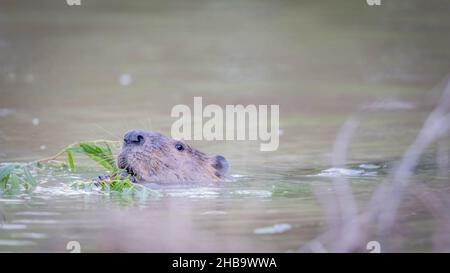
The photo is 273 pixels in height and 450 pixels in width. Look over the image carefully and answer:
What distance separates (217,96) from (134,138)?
377cm

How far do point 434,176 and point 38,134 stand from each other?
3.65 metres

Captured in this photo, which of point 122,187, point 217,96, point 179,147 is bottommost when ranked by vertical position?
point 122,187

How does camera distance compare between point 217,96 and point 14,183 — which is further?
point 217,96

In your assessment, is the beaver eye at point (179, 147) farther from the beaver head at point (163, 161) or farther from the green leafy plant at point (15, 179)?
the green leafy plant at point (15, 179)

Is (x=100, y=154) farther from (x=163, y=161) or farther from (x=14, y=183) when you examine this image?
(x=14, y=183)

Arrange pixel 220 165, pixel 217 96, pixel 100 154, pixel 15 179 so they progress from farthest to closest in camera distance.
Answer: pixel 217 96 < pixel 220 165 < pixel 100 154 < pixel 15 179

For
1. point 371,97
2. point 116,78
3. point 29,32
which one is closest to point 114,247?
point 371,97

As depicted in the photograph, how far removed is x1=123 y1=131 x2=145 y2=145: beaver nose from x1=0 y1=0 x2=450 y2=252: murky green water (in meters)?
0.37

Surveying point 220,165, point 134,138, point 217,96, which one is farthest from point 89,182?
point 217,96

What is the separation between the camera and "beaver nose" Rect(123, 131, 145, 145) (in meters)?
6.62

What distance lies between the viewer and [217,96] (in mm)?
10352

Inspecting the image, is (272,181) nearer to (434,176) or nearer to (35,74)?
(434,176)

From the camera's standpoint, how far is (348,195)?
6.52m

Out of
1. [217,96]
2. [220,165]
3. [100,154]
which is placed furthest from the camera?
[217,96]
